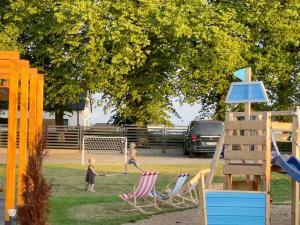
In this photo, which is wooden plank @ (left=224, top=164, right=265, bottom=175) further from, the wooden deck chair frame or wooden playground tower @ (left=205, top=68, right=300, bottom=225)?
the wooden deck chair frame

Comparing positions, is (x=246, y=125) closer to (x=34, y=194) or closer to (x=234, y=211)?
(x=234, y=211)

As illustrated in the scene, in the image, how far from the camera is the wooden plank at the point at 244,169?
988cm

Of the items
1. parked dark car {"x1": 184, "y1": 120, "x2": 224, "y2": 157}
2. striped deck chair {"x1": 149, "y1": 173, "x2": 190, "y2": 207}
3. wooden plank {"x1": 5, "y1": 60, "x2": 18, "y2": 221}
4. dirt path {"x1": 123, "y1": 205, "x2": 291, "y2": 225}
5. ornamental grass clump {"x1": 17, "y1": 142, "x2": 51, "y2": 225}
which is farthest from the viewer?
parked dark car {"x1": 184, "y1": 120, "x2": 224, "y2": 157}

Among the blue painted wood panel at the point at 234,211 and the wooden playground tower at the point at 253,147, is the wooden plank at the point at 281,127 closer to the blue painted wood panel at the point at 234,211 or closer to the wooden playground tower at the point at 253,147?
the wooden playground tower at the point at 253,147

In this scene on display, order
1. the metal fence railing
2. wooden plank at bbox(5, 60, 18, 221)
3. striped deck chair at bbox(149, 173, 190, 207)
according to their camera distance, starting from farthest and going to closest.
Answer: the metal fence railing, striped deck chair at bbox(149, 173, 190, 207), wooden plank at bbox(5, 60, 18, 221)

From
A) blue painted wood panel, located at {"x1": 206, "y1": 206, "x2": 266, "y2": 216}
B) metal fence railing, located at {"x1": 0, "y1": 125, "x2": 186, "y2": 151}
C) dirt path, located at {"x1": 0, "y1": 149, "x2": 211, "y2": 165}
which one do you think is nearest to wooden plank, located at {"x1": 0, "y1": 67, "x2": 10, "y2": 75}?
blue painted wood panel, located at {"x1": 206, "y1": 206, "x2": 266, "y2": 216}

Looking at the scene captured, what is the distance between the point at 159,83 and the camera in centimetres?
3562

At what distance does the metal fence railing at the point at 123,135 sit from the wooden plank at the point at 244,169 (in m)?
25.7

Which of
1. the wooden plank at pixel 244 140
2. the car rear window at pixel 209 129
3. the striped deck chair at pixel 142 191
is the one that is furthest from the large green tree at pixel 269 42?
the wooden plank at pixel 244 140

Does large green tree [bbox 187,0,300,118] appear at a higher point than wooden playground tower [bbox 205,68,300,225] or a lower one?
higher

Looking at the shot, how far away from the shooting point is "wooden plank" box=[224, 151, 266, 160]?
9.84 m

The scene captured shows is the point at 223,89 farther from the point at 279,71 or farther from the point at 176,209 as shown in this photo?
the point at 176,209

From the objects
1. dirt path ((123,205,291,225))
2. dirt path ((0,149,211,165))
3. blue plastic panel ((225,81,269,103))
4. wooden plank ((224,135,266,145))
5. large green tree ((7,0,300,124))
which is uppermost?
large green tree ((7,0,300,124))

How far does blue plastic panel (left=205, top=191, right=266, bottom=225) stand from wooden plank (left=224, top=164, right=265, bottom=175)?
0.53m
